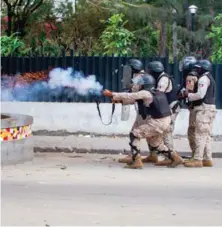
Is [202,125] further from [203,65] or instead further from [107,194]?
[107,194]

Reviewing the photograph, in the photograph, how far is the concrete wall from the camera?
15.1 m

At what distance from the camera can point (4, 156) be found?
10.8 m

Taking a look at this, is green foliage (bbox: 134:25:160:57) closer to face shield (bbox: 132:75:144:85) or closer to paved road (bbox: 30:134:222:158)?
paved road (bbox: 30:134:222:158)

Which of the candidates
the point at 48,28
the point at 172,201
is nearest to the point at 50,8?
the point at 48,28

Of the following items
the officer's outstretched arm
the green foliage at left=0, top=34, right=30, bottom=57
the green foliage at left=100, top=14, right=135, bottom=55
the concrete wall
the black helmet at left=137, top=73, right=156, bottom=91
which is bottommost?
the concrete wall

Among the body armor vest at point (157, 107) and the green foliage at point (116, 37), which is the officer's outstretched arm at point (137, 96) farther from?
the green foliage at point (116, 37)

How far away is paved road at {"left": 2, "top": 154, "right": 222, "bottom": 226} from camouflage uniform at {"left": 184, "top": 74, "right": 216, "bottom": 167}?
24 centimetres

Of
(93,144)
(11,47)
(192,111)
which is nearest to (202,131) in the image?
(192,111)

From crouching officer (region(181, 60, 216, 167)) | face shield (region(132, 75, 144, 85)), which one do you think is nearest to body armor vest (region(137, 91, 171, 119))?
face shield (region(132, 75, 144, 85))

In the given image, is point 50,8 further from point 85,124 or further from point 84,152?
point 84,152

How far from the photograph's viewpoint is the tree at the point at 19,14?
66.1ft

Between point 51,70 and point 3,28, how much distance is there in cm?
804

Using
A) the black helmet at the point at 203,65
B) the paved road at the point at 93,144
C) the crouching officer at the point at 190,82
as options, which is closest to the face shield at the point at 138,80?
the crouching officer at the point at 190,82

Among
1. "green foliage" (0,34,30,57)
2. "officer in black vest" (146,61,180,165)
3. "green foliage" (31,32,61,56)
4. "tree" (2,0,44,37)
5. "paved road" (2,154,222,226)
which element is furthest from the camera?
"tree" (2,0,44,37)
